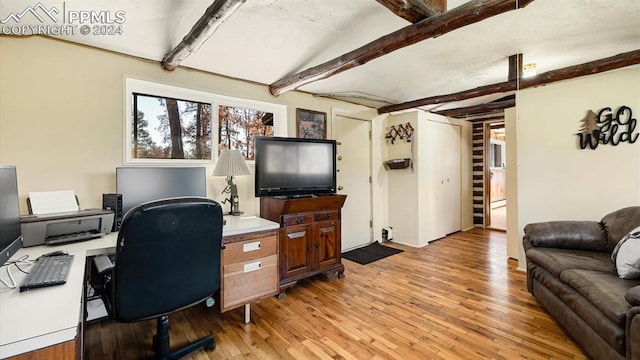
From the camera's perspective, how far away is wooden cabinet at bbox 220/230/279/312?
2.07 metres

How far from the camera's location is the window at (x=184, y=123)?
247 centimetres

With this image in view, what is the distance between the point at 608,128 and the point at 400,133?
7.70 ft

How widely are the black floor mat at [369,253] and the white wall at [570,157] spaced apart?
1584mm

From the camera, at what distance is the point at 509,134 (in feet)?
11.9

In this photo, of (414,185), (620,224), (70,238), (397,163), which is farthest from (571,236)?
(70,238)

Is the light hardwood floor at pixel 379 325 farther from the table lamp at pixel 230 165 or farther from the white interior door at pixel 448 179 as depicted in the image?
the white interior door at pixel 448 179

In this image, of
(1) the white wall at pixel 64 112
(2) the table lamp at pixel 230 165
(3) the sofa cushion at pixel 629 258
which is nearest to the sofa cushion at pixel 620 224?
(3) the sofa cushion at pixel 629 258

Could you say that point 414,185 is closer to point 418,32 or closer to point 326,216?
point 326,216

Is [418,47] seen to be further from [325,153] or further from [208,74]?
[208,74]

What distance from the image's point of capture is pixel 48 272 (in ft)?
3.92

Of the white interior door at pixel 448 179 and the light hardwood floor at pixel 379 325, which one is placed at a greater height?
the white interior door at pixel 448 179

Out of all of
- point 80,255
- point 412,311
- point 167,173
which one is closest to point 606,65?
point 412,311

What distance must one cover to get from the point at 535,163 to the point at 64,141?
4531 mm

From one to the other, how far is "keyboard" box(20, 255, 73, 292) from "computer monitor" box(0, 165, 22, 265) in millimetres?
109
